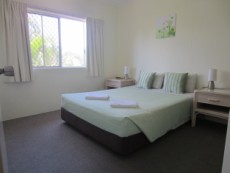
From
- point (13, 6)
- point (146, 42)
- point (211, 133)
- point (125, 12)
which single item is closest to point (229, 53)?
point (211, 133)

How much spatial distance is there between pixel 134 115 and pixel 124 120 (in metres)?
0.16

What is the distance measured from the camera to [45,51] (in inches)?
135

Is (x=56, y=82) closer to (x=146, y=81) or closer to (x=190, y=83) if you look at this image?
(x=146, y=81)

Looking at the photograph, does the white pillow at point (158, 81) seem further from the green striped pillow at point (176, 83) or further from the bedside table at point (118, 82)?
the bedside table at point (118, 82)

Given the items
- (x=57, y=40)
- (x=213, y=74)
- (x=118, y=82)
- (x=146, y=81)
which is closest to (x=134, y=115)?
(x=213, y=74)

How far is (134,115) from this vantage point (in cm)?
184

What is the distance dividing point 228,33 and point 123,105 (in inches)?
90.2

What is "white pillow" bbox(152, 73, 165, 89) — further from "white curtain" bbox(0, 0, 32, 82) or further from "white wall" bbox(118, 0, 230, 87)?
"white curtain" bbox(0, 0, 32, 82)

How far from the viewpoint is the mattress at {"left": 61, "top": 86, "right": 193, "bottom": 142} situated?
1.81 m

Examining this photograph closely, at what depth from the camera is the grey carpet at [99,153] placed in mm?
1665

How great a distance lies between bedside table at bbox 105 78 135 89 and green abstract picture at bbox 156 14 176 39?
1331 millimetres

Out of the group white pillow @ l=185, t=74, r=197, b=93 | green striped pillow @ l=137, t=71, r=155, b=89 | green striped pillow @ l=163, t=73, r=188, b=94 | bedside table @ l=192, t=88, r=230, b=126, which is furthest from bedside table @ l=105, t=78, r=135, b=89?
bedside table @ l=192, t=88, r=230, b=126

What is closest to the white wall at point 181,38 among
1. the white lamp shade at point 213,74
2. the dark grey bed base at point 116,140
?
the white lamp shade at point 213,74

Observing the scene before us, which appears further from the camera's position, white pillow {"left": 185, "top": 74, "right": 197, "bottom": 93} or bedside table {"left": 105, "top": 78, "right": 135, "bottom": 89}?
bedside table {"left": 105, "top": 78, "right": 135, "bottom": 89}
